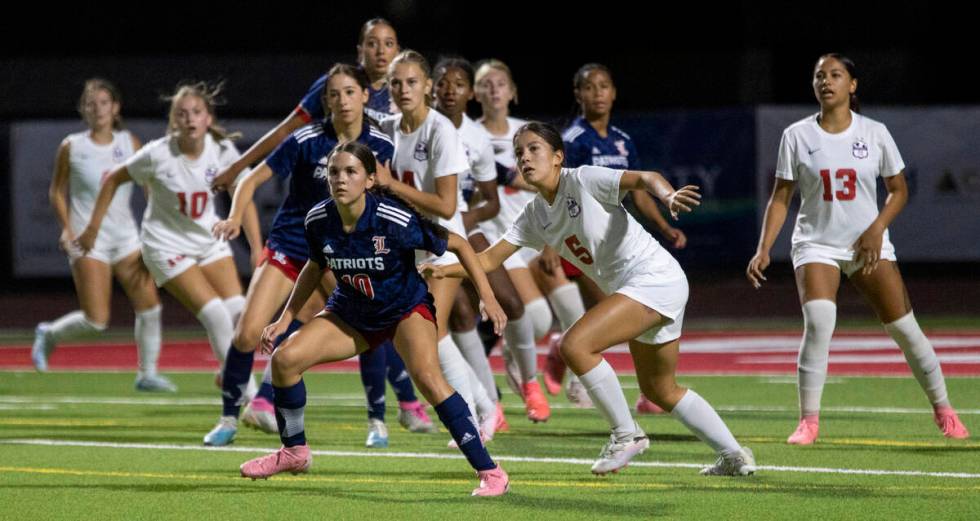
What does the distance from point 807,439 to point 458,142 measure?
7.93ft

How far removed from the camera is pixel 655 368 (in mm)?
7109

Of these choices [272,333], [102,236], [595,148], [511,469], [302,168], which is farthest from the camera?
[102,236]

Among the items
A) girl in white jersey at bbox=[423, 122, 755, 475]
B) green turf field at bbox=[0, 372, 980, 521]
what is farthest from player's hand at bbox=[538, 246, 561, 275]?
girl in white jersey at bbox=[423, 122, 755, 475]

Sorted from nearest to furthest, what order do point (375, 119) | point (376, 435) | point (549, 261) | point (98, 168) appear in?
point (376, 435)
point (375, 119)
point (549, 261)
point (98, 168)

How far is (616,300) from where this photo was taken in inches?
276

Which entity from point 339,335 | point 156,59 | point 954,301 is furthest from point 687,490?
point 156,59

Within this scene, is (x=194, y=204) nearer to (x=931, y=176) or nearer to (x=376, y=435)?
(x=376, y=435)

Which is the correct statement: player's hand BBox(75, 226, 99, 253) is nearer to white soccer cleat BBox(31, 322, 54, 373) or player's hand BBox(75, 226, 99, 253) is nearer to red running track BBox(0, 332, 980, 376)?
white soccer cleat BBox(31, 322, 54, 373)

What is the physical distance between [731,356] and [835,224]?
582 cm

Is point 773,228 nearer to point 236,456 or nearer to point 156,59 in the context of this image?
point 236,456

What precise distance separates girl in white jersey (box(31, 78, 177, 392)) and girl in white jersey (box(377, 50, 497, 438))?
421 centimetres

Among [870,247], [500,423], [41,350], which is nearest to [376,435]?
[500,423]

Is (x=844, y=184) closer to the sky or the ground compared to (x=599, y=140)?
closer to the ground

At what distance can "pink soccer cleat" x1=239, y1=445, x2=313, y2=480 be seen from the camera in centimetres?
711
